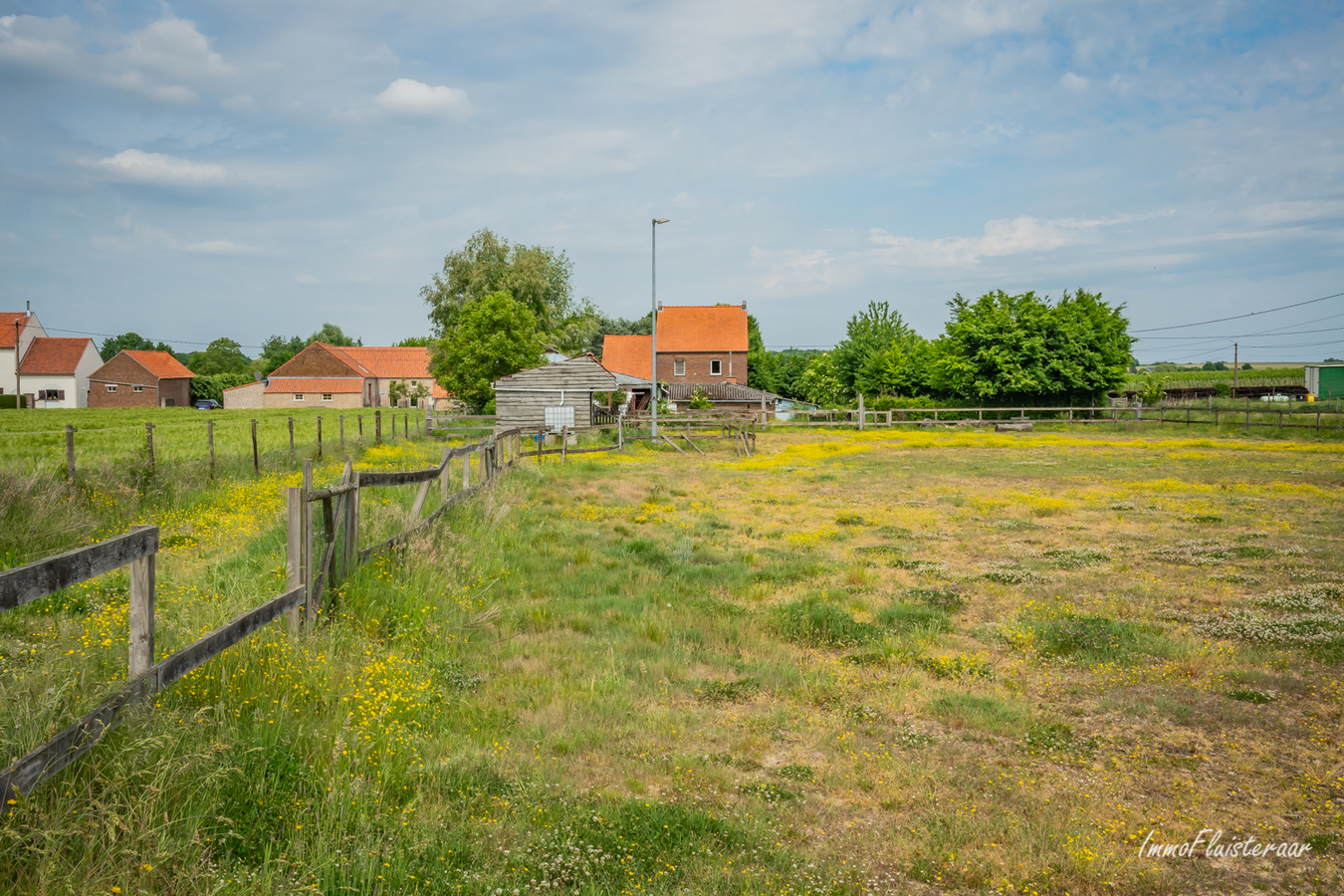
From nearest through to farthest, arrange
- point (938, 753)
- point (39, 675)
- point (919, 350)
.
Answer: point (39, 675), point (938, 753), point (919, 350)

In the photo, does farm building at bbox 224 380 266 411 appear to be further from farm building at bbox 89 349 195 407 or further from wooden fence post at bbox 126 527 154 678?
wooden fence post at bbox 126 527 154 678

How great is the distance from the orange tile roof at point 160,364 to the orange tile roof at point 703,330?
5453cm

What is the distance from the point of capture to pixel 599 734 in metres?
5.55

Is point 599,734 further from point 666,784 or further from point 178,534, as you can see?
point 178,534

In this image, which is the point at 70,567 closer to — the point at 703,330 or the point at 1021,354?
the point at 1021,354

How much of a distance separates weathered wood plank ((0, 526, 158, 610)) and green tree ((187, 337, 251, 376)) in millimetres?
120917

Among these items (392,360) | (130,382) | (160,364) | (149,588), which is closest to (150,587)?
(149,588)

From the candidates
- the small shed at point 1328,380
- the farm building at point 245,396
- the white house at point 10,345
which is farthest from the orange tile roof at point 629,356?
the small shed at point 1328,380

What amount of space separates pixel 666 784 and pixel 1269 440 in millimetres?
41999

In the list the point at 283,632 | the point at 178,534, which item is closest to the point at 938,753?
the point at 283,632

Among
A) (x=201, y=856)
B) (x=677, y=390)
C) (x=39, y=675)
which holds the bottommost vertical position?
(x=201, y=856)

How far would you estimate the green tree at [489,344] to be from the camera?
169ft

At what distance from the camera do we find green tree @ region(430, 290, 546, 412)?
51.7 meters

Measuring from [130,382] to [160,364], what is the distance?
159 inches
